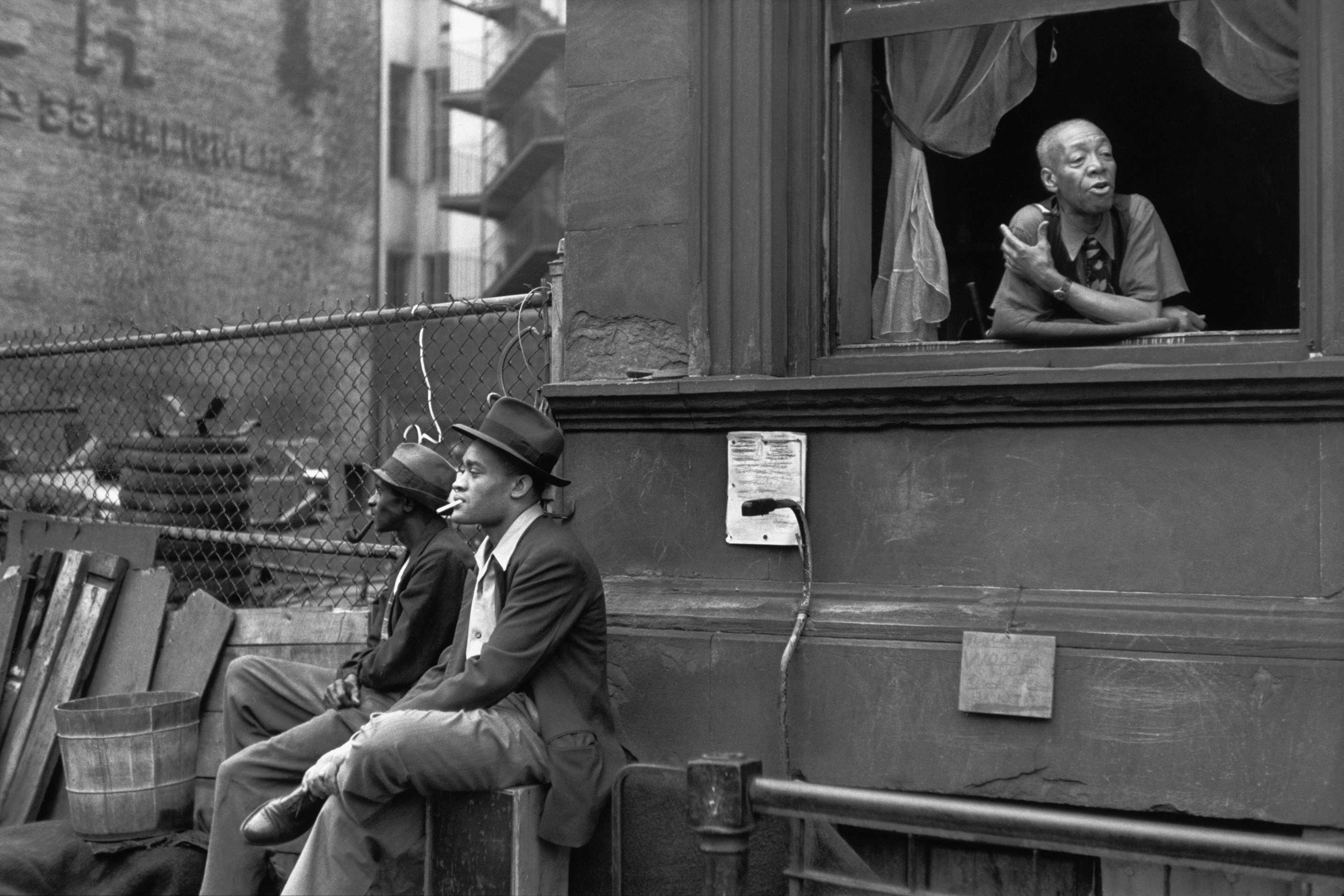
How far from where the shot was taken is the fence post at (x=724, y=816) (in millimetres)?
3689

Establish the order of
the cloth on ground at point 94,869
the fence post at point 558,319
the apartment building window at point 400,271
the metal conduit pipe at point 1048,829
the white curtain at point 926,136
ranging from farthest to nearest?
1. the apartment building window at point 400,271
2. the cloth on ground at point 94,869
3. the fence post at point 558,319
4. the white curtain at point 926,136
5. the metal conduit pipe at point 1048,829

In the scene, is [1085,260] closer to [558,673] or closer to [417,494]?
[558,673]

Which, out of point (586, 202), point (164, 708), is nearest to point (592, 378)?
point (586, 202)

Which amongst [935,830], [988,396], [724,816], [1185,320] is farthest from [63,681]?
[1185,320]

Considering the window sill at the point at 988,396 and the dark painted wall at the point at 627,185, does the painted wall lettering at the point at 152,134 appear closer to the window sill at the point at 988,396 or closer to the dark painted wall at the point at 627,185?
the dark painted wall at the point at 627,185

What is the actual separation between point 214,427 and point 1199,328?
5.77 metres

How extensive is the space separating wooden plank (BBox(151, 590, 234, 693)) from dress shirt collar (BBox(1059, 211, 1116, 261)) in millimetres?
4044

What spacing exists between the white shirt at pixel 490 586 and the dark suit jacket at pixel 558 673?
0.12ft

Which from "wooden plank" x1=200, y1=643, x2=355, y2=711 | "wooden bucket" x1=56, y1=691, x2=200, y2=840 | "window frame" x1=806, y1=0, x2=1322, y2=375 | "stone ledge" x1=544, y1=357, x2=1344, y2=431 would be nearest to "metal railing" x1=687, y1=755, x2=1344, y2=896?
"stone ledge" x1=544, y1=357, x2=1344, y2=431

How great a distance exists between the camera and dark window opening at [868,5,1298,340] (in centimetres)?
498

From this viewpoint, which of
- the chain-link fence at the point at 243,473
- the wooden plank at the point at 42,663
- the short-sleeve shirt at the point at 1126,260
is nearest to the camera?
the short-sleeve shirt at the point at 1126,260

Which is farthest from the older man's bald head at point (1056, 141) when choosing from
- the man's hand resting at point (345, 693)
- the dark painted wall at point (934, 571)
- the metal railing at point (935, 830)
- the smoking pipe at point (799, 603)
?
the man's hand resting at point (345, 693)

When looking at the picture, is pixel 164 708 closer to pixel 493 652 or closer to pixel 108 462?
pixel 493 652

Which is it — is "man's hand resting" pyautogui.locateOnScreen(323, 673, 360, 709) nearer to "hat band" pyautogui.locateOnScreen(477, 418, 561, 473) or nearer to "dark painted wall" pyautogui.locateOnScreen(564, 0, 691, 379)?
"hat band" pyautogui.locateOnScreen(477, 418, 561, 473)
